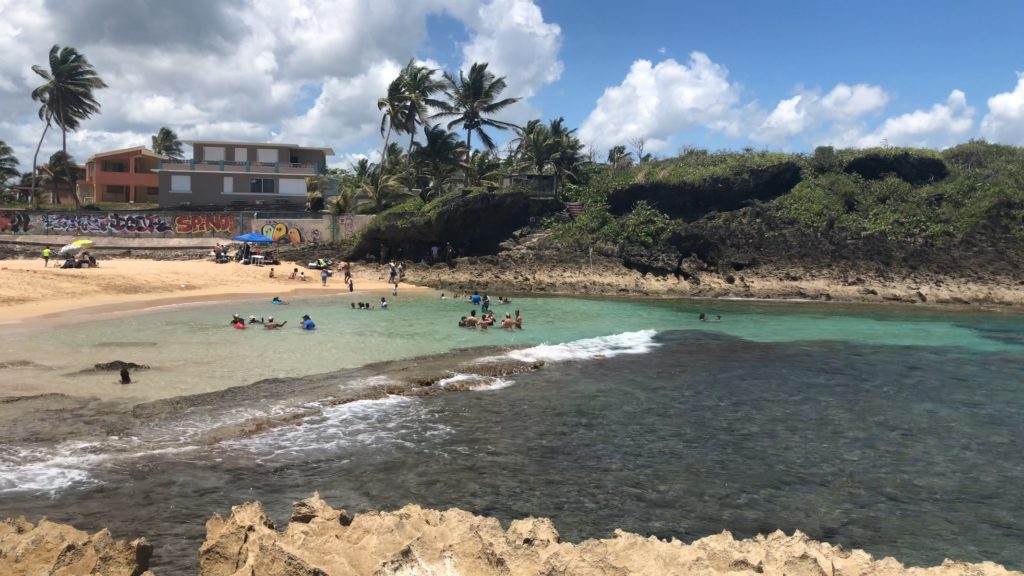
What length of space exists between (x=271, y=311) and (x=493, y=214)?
Answer: 72.1 ft

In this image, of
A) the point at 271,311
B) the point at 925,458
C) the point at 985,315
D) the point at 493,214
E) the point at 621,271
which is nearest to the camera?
the point at 925,458

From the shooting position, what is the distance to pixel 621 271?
4491cm

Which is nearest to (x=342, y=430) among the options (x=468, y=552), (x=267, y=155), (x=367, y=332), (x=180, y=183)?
(x=468, y=552)

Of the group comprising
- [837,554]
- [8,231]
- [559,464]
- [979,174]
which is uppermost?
[979,174]

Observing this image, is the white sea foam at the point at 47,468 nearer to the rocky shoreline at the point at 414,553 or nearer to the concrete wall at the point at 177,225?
the rocky shoreline at the point at 414,553

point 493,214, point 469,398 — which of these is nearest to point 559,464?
point 469,398

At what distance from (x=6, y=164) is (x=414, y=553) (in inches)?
3228

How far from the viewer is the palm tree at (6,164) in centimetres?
6488

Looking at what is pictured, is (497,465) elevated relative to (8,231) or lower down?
lower down

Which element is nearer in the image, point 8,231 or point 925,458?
point 925,458

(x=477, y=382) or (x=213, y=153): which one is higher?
(x=213, y=153)

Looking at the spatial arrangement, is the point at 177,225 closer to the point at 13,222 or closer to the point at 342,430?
the point at 13,222

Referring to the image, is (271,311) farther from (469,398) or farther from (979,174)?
(979,174)

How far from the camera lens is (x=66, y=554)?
16.0ft
